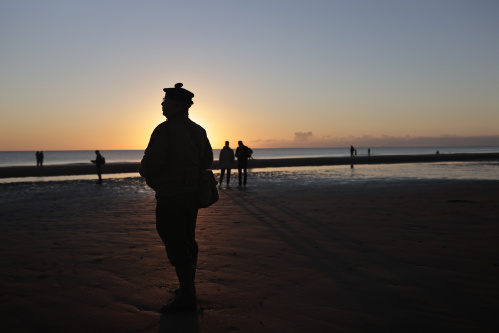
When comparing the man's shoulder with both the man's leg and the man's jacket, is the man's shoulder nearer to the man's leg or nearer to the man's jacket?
the man's jacket

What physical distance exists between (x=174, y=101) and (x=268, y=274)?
230 centimetres

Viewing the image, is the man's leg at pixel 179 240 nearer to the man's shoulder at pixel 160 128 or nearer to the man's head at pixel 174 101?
the man's shoulder at pixel 160 128

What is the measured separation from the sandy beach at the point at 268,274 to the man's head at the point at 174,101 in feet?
6.15

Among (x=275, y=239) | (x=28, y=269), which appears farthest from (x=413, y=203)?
(x=28, y=269)

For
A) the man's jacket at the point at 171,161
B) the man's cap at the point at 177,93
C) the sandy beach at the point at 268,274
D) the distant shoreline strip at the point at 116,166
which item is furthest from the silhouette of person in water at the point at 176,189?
the distant shoreline strip at the point at 116,166

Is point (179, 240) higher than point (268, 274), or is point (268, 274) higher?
point (179, 240)

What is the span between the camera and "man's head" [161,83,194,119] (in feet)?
12.7

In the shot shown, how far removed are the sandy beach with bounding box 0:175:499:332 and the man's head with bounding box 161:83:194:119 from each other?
6.15ft

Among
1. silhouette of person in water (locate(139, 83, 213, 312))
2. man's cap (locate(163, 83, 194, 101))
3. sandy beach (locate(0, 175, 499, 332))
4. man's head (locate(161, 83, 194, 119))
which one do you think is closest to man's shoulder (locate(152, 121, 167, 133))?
silhouette of person in water (locate(139, 83, 213, 312))

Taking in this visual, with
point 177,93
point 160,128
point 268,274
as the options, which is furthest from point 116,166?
point 160,128

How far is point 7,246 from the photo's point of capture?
6250 mm

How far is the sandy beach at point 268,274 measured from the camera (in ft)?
11.2

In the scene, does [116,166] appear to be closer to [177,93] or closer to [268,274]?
[268,274]

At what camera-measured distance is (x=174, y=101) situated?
3871mm
